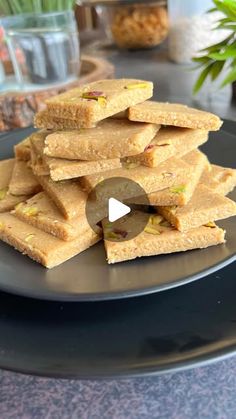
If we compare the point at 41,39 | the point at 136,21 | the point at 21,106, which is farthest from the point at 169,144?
the point at 136,21

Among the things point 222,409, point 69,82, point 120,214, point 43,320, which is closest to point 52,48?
point 69,82

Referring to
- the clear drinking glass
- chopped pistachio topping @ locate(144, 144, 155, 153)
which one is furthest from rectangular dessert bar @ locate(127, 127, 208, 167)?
the clear drinking glass

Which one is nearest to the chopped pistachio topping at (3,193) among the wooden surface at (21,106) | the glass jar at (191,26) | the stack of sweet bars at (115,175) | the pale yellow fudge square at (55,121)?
the stack of sweet bars at (115,175)

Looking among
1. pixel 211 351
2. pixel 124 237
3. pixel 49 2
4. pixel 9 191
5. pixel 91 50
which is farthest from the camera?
pixel 91 50

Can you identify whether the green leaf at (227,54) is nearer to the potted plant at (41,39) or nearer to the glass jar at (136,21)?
the potted plant at (41,39)

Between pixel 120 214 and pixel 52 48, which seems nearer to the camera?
pixel 120 214

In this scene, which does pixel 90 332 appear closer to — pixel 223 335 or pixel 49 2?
pixel 223 335
